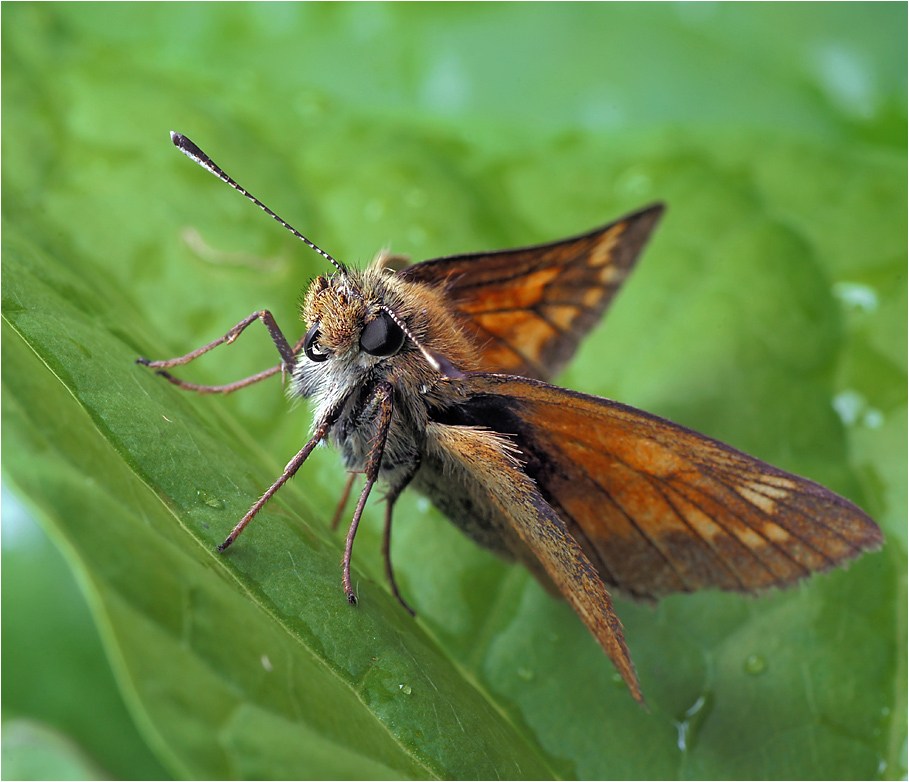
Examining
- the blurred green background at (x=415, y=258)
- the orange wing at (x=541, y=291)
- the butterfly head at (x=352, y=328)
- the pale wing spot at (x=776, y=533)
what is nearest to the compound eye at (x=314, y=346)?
the butterfly head at (x=352, y=328)

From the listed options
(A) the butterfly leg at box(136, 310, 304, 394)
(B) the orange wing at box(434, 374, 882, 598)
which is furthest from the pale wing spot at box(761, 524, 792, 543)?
(A) the butterfly leg at box(136, 310, 304, 394)

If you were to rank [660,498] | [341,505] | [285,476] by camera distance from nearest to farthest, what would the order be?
[285,476] < [660,498] < [341,505]

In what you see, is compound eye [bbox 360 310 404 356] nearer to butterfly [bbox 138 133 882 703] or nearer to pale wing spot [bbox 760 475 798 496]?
butterfly [bbox 138 133 882 703]

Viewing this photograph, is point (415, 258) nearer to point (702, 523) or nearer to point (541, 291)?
point (541, 291)

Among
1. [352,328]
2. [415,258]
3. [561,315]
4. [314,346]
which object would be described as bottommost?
[314,346]

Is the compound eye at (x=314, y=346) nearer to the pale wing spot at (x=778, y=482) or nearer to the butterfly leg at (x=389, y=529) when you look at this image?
the butterfly leg at (x=389, y=529)

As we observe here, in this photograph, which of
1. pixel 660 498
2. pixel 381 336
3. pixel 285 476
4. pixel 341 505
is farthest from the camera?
pixel 341 505

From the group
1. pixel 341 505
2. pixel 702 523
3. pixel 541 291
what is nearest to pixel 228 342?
pixel 341 505

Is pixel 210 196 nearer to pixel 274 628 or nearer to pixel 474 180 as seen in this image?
pixel 474 180
